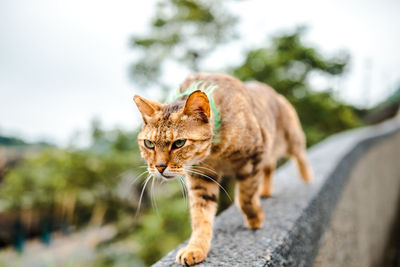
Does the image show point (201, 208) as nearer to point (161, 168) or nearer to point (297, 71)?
point (161, 168)

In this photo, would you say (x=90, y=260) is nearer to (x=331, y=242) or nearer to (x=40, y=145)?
(x=40, y=145)

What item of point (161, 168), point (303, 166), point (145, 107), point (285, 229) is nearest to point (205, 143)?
point (161, 168)

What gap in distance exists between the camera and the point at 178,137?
145 cm

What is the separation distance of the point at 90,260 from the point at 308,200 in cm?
783

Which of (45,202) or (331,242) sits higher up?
(331,242)

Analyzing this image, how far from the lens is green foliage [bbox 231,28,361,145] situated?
31.4 feet

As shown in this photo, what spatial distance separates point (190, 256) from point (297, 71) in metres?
9.48

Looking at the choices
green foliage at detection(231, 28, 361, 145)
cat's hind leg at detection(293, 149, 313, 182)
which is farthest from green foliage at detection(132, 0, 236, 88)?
cat's hind leg at detection(293, 149, 313, 182)

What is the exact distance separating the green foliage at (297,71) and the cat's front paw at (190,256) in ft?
27.3

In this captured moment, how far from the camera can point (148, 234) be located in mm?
6609

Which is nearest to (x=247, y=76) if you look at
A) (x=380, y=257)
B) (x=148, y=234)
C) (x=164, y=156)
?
(x=148, y=234)

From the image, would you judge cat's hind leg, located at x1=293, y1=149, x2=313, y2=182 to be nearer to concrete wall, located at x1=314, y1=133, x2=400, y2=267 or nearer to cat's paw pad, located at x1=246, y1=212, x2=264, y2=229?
concrete wall, located at x1=314, y1=133, x2=400, y2=267

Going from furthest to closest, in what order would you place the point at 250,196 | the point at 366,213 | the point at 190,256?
the point at 366,213 → the point at 250,196 → the point at 190,256

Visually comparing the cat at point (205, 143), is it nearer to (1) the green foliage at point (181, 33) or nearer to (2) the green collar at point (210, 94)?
(2) the green collar at point (210, 94)
